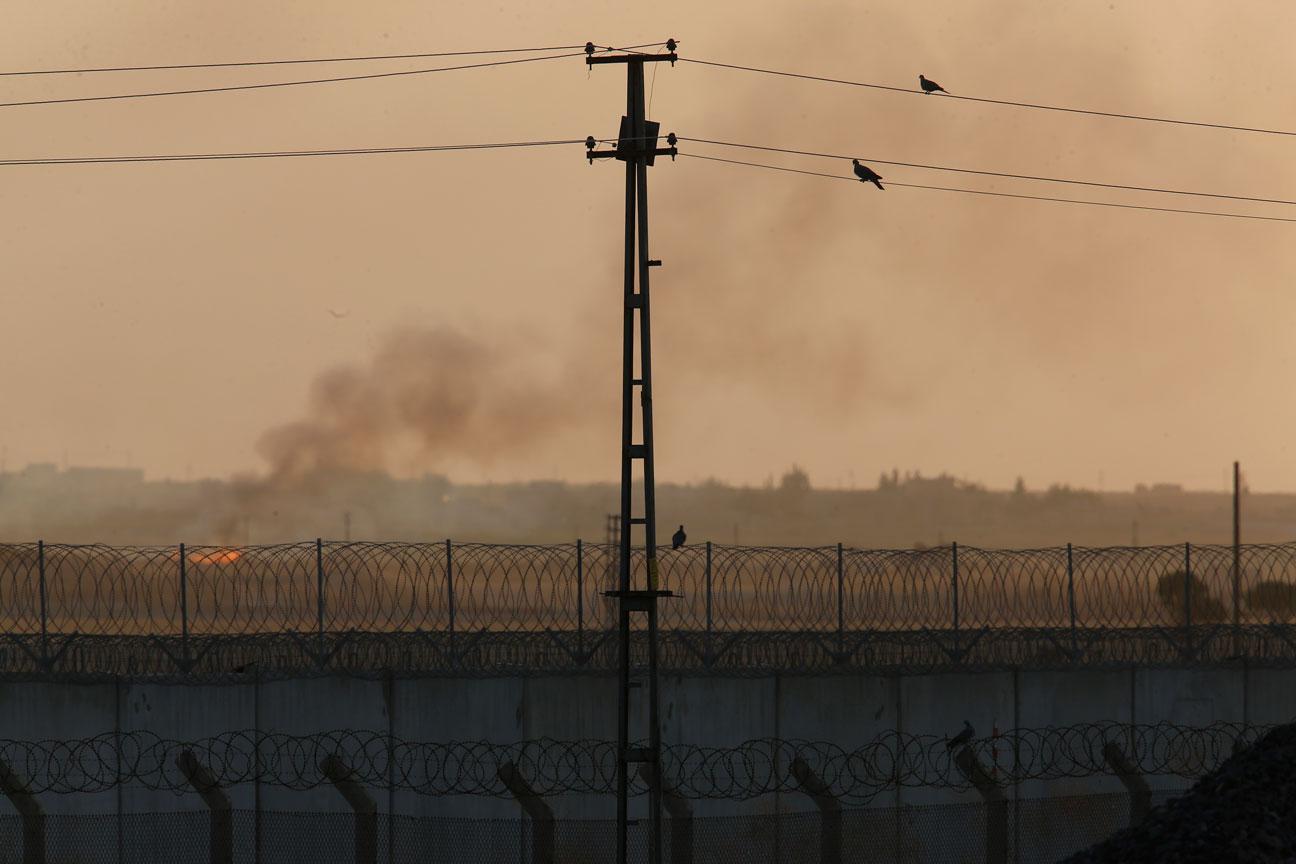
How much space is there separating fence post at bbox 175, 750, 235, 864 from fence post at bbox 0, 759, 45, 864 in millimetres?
1574

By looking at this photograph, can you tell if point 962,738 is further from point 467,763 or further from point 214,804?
point 214,804

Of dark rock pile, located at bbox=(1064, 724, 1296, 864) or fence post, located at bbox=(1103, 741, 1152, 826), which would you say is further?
fence post, located at bbox=(1103, 741, 1152, 826)

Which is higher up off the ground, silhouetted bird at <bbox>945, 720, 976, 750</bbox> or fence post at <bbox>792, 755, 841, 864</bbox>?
silhouetted bird at <bbox>945, 720, 976, 750</bbox>

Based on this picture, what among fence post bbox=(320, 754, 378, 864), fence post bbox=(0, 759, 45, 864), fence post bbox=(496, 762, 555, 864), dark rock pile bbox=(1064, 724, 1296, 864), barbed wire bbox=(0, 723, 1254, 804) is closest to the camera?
dark rock pile bbox=(1064, 724, 1296, 864)

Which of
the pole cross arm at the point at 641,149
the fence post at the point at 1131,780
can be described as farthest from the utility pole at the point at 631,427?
the fence post at the point at 1131,780

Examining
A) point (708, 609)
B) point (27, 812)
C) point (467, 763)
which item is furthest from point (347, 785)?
point (708, 609)

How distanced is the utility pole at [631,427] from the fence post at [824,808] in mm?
2022

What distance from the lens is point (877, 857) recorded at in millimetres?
19125

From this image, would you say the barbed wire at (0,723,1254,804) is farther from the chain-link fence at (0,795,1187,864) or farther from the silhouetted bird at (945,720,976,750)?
the chain-link fence at (0,795,1187,864)

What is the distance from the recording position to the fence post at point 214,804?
62.2 feet

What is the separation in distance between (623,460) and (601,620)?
433 centimetres

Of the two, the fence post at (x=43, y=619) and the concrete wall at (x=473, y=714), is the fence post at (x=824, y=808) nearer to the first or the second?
the concrete wall at (x=473, y=714)

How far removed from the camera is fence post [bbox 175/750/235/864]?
19.0 metres

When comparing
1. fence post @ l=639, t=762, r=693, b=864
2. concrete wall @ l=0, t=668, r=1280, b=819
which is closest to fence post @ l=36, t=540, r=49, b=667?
concrete wall @ l=0, t=668, r=1280, b=819
